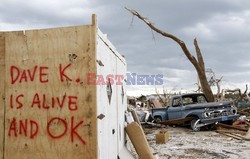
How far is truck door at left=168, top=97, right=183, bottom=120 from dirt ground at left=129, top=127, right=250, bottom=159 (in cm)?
217

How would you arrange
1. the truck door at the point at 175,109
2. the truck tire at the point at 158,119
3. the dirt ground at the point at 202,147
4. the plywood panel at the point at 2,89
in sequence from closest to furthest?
the plywood panel at the point at 2,89 → the dirt ground at the point at 202,147 → the truck door at the point at 175,109 → the truck tire at the point at 158,119

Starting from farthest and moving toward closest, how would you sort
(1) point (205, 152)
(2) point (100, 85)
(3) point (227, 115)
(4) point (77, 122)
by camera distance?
(3) point (227, 115), (1) point (205, 152), (2) point (100, 85), (4) point (77, 122)

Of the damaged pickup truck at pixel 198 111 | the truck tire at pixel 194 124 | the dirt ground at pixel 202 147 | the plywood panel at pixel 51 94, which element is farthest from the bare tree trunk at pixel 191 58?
the plywood panel at pixel 51 94

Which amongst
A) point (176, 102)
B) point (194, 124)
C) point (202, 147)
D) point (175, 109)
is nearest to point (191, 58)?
point (176, 102)

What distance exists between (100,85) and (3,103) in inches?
54.7

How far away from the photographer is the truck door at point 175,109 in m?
15.3

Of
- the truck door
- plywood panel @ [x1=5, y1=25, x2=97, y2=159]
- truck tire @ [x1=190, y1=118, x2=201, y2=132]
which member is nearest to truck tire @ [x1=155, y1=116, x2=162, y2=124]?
the truck door

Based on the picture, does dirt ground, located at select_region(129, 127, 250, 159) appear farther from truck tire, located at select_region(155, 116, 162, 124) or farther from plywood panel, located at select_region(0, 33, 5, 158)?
plywood panel, located at select_region(0, 33, 5, 158)

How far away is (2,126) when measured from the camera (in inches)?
169

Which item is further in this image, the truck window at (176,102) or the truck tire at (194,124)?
the truck window at (176,102)

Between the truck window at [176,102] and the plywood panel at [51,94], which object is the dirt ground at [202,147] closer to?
the truck window at [176,102]

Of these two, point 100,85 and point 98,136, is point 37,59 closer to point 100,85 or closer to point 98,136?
point 100,85

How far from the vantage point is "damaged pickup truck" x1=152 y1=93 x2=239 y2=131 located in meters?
14.0

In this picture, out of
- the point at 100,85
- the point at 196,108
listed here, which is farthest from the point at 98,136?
the point at 196,108
